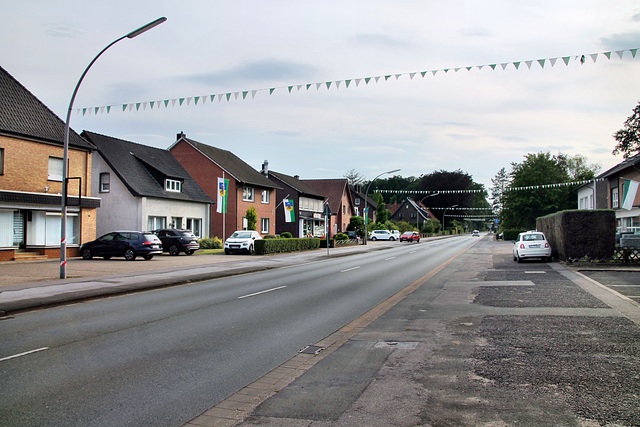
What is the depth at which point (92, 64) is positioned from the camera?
1554 centimetres

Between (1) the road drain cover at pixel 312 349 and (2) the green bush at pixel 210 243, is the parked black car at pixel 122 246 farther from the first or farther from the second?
(1) the road drain cover at pixel 312 349

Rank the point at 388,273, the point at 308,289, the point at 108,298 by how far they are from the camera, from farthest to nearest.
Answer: the point at 388,273 → the point at 308,289 → the point at 108,298

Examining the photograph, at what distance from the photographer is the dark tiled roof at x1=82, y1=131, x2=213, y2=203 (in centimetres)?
3700

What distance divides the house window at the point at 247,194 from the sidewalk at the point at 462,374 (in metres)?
39.5

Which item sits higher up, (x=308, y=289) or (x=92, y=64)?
(x=92, y=64)

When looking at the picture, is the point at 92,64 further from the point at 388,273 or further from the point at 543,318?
the point at 543,318

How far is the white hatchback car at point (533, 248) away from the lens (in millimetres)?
23781

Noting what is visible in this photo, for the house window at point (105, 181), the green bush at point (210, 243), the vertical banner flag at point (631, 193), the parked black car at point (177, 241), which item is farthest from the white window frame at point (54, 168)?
the vertical banner flag at point (631, 193)

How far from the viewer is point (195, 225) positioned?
43.2 metres

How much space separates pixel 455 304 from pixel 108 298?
8312 mm

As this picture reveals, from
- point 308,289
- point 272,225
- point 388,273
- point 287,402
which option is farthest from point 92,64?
point 272,225

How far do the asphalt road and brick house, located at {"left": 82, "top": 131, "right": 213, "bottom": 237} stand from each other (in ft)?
81.1

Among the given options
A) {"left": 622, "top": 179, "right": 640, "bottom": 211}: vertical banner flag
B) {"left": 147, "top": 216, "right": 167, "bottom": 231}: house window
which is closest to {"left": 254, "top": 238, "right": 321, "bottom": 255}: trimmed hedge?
{"left": 147, "top": 216, "right": 167, "bottom": 231}: house window

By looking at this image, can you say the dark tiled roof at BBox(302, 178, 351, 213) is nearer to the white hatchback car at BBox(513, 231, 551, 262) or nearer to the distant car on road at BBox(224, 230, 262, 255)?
the distant car on road at BBox(224, 230, 262, 255)
